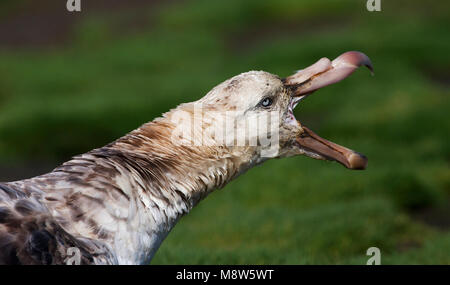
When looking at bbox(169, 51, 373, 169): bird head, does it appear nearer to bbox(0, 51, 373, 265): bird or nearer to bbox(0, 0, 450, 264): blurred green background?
bbox(0, 51, 373, 265): bird

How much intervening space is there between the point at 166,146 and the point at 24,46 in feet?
33.0

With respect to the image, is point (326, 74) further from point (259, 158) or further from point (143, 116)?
point (143, 116)

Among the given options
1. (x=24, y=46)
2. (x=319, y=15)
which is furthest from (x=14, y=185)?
(x=319, y=15)

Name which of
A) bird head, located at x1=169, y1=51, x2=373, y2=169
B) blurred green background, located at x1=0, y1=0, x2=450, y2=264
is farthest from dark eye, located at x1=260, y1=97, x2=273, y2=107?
blurred green background, located at x1=0, y1=0, x2=450, y2=264

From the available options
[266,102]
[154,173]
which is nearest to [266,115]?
[266,102]

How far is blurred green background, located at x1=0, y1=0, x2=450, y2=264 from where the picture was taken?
6.92 metres

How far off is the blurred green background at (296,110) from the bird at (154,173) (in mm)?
1634

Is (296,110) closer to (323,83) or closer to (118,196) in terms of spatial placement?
(323,83)

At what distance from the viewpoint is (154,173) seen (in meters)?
→ 4.02

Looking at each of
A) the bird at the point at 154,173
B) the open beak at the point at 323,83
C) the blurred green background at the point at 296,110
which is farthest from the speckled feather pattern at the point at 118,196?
the blurred green background at the point at 296,110

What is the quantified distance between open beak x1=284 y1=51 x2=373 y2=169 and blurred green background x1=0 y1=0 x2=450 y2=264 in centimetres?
167

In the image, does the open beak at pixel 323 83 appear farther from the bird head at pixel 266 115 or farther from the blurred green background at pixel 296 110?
Answer: the blurred green background at pixel 296 110

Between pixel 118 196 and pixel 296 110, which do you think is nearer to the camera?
pixel 118 196

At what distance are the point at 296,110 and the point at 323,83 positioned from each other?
6111 millimetres
